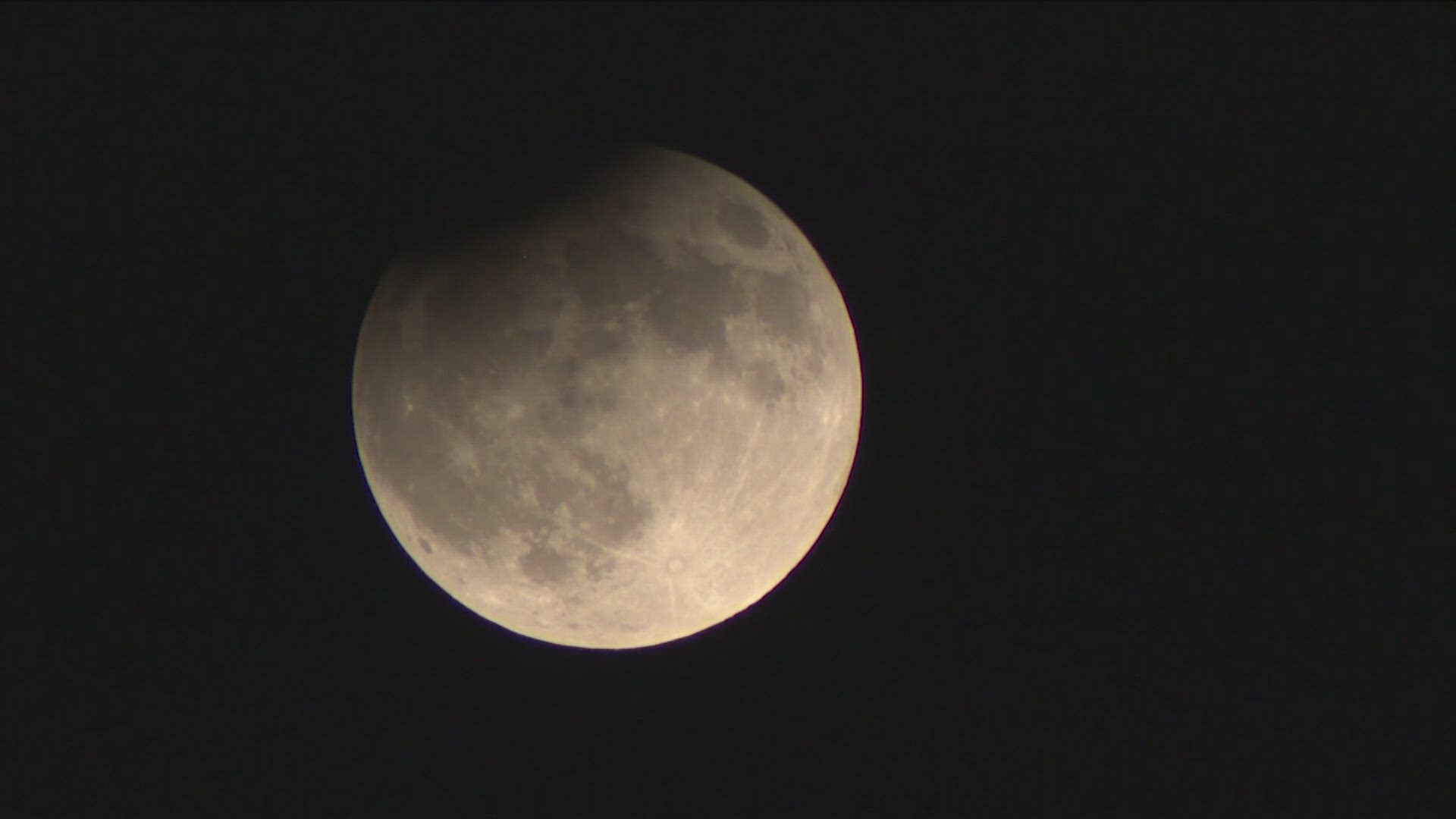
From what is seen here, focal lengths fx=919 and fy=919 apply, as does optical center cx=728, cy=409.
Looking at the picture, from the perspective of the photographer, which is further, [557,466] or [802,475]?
[802,475]

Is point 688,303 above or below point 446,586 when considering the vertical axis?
above

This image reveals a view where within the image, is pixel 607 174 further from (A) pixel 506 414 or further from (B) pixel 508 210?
(A) pixel 506 414

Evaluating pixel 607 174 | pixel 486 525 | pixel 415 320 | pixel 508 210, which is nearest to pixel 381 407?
pixel 415 320

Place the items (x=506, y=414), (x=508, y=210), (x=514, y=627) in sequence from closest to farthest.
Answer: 1. (x=506, y=414)
2. (x=508, y=210)
3. (x=514, y=627)

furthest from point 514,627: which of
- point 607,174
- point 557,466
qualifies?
point 607,174

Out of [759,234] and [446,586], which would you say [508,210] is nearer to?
[759,234]

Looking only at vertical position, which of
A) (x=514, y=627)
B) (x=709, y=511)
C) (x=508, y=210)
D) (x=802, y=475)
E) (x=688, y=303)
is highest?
(x=508, y=210)

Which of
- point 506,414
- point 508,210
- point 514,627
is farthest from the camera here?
point 514,627
